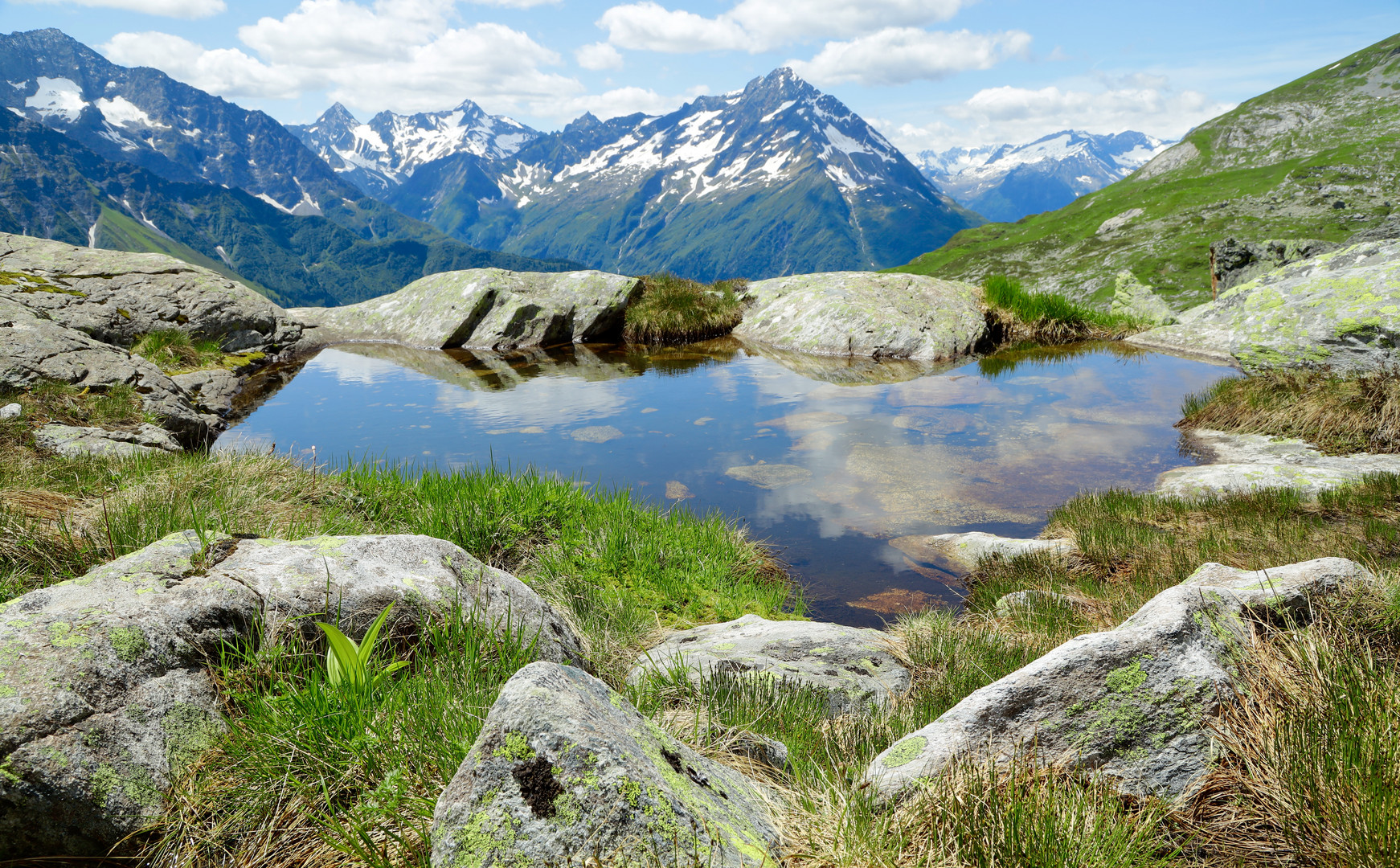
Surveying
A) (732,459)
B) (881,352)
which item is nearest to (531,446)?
(732,459)

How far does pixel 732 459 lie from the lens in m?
8.86

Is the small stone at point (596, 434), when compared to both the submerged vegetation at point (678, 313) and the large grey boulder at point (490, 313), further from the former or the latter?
the submerged vegetation at point (678, 313)

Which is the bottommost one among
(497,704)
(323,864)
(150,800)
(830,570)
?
(830,570)

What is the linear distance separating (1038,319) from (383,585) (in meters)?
18.3

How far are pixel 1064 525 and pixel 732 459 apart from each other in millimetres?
3848

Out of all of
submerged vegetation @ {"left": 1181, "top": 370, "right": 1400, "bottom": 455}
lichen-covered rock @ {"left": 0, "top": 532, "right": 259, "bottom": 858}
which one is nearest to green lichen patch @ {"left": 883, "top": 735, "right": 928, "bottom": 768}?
lichen-covered rock @ {"left": 0, "top": 532, "right": 259, "bottom": 858}

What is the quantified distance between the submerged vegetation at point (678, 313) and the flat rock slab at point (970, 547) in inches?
508

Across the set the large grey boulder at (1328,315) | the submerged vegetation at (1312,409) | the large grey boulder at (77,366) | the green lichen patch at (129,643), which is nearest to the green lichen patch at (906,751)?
the green lichen patch at (129,643)

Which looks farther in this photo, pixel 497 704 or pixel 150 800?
pixel 150 800

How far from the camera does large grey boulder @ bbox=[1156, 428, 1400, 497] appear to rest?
22.6 feet

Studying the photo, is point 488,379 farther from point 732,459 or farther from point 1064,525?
point 1064,525

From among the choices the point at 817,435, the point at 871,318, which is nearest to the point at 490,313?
the point at 871,318

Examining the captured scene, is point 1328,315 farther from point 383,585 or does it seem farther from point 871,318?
point 383,585

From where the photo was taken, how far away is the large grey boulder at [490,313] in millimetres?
17922
